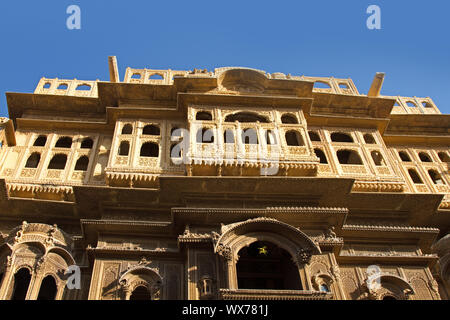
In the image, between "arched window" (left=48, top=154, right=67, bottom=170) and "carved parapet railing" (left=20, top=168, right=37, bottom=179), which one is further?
"arched window" (left=48, top=154, right=67, bottom=170)

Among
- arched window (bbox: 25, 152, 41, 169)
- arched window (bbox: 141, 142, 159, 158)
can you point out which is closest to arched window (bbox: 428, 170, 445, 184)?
arched window (bbox: 141, 142, 159, 158)

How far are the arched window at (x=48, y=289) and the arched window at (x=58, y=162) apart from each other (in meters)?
4.77

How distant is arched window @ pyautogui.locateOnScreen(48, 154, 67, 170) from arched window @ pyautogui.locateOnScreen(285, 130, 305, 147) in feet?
27.2

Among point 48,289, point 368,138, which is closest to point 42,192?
point 48,289

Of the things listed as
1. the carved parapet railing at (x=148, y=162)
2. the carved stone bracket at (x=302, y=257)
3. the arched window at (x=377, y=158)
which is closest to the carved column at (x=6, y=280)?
the carved parapet railing at (x=148, y=162)

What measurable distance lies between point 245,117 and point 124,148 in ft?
15.2

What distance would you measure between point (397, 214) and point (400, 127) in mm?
5743

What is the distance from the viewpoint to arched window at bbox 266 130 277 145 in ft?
52.4

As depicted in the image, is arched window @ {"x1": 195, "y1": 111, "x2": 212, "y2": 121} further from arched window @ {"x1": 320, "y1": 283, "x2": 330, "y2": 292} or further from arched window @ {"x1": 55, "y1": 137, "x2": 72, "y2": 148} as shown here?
arched window @ {"x1": 320, "y1": 283, "x2": 330, "y2": 292}

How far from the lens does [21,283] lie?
43.9 ft

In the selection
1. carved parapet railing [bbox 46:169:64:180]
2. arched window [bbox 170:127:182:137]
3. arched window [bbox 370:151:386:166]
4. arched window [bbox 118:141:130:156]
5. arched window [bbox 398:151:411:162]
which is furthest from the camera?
arched window [bbox 398:151:411:162]

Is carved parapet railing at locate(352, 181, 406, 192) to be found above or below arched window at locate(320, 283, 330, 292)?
above

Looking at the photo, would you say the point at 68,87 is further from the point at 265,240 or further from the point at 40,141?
the point at 265,240
